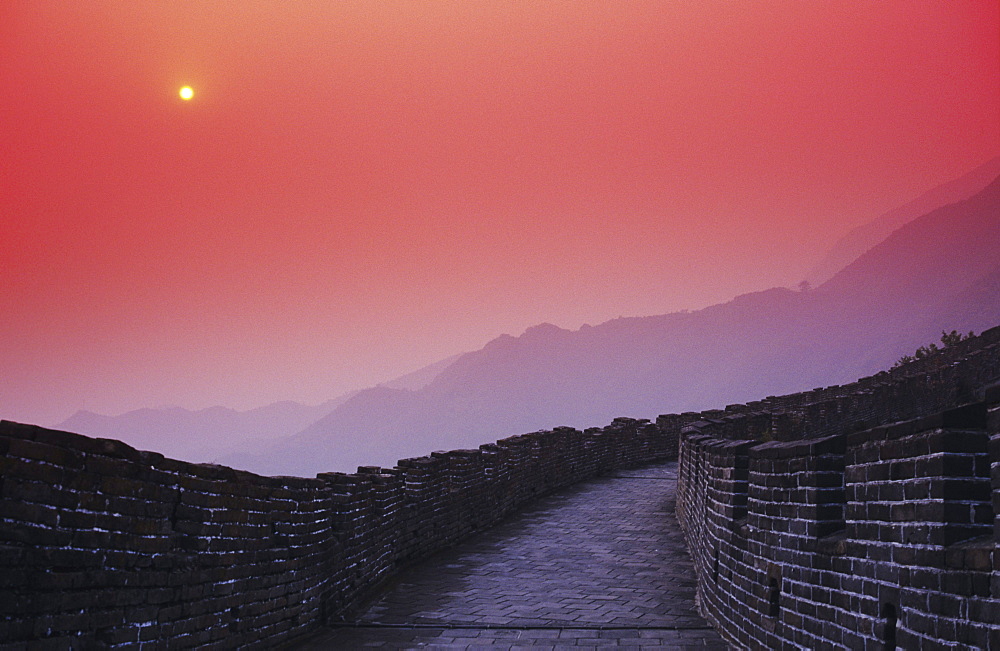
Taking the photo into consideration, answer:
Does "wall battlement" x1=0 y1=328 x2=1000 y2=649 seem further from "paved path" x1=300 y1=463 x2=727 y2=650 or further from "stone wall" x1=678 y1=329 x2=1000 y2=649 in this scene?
"paved path" x1=300 y1=463 x2=727 y2=650

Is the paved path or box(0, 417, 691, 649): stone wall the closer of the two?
box(0, 417, 691, 649): stone wall

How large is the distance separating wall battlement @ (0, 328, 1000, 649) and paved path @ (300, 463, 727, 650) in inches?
16.4

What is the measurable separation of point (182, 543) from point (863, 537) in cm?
399

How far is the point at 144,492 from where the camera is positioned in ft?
17.0

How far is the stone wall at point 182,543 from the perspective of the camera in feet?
13.7

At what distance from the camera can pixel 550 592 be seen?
9070 mm

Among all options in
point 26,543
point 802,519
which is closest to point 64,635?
point 26,543

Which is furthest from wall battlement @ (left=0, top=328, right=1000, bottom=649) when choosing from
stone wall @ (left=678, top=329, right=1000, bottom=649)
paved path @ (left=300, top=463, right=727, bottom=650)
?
paved path @ (left=300, top=463, right=727, bottom=650)

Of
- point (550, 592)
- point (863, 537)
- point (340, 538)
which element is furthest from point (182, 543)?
point (550, 592)

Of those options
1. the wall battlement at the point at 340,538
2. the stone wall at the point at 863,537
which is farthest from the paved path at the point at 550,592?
the stone wall at the point at 863,537

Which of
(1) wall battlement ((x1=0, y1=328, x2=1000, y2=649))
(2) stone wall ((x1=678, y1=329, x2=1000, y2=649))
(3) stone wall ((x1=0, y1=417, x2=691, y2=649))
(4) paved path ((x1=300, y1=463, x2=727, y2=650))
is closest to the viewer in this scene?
(2) stone wall ((x1=678, y1=329, x2=1000, y2=649))

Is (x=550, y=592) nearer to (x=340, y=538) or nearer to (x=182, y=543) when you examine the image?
(x=340, y=538)

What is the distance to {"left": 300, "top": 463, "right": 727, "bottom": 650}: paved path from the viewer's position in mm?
7398

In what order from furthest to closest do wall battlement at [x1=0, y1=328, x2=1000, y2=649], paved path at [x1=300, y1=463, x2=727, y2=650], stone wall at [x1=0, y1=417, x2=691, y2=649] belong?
paved path at [x1=300, y1=463, x2=727, y2=650], stone wall at [x1=0, y1=417, x2=691, y2=649], wall battlement at [x1=0, y1=328, x2=1000, y2=649]
